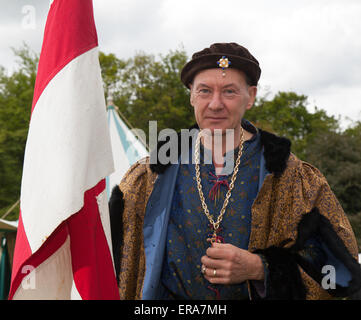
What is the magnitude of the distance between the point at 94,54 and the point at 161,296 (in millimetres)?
1052

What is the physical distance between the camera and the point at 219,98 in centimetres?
180

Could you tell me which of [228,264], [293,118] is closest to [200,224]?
[228,264]

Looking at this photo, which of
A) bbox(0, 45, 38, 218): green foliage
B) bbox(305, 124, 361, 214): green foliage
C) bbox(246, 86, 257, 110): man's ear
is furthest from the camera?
bbox(0, 45, 38, 218): green foliage

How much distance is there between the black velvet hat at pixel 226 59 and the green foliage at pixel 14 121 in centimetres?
1467

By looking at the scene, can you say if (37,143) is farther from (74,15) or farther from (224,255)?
(224,255)

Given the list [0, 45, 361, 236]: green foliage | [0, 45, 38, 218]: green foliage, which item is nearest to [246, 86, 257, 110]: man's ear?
[0, 45, 361, 236]: green foliage

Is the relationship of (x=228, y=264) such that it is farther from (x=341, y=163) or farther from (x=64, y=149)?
(x=341, y=163)

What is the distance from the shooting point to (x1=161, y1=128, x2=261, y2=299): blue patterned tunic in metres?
1.76

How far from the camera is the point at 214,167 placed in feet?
6.47

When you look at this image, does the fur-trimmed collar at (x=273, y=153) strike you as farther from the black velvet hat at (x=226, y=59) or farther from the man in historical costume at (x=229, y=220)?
the black velvet hat at (x=226, y=59)

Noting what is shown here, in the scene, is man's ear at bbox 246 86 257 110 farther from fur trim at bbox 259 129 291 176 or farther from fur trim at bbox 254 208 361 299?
fur trim at bbox 254 208 361 299

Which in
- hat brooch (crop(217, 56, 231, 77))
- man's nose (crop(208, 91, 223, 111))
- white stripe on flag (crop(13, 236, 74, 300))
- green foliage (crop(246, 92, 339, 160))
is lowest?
white stripe on flag (crop(13, 236, 74, 300))

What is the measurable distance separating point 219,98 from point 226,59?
178 millimetres
